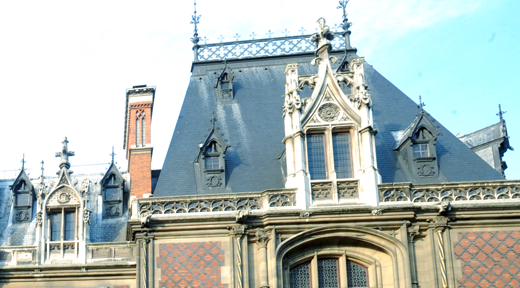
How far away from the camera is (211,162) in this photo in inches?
1113

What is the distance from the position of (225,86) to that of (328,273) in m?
9.19

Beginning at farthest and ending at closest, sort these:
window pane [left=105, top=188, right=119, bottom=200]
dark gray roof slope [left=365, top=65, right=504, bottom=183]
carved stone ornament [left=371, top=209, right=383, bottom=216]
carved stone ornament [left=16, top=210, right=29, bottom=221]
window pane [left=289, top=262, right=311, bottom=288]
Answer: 1. window pane [left=105, top=188, right=119, bottom=200]
2. carved stone ornament [left=16, top=210, right=29, bottom=221]
3. dark gray roof slope [left=365, top=65, right=504, bottom=183]
4. window pane [left=289, top=262, right=311, bottom=288]
5. carved stone ornament [left=371, top=209, right=383, bottom=216]

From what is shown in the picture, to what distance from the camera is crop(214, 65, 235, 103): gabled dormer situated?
31.7 meters

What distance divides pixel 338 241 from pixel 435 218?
300 cm

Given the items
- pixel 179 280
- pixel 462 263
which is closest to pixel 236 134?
pixel 179 280

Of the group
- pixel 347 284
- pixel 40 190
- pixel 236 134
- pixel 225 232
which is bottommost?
pixel 347 284

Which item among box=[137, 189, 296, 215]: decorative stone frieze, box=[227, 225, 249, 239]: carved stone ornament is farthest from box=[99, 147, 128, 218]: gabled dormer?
box=[227, 225, 249, 239]: carved stone ornament

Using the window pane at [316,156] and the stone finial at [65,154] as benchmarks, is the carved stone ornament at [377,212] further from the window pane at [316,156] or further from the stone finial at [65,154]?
the stone finial at [65,154]

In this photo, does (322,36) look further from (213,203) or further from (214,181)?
(213,203)

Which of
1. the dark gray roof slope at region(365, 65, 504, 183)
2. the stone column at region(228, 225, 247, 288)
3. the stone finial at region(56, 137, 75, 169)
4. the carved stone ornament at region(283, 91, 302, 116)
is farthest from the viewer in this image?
the stone finial at region(56, 137, 75, 169)

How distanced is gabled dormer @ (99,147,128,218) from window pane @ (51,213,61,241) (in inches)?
106

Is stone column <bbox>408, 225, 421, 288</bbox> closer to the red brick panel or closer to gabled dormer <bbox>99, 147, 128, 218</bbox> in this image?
the red brick panel

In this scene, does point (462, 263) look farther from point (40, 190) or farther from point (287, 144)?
point (40, 190)

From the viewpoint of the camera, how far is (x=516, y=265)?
2555 cm
